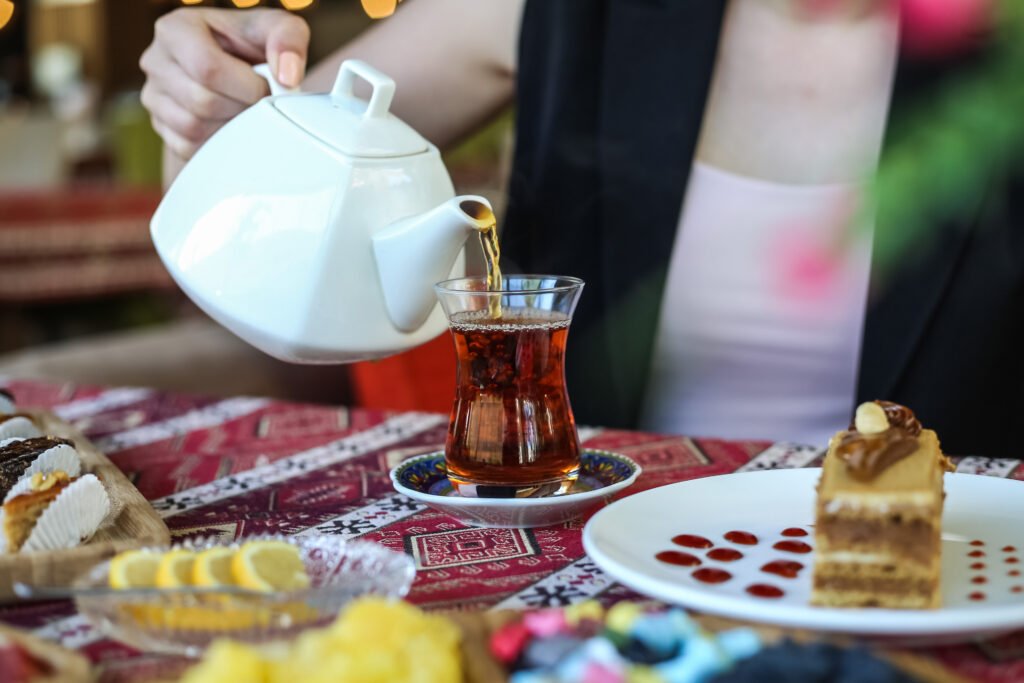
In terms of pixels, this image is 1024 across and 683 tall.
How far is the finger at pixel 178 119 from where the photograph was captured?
3.84 ft

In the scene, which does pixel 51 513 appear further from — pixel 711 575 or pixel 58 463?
pixel 711 575

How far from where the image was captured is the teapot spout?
0.86 meters

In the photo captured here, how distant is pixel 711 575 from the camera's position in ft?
2.23

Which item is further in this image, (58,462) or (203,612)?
(58,462)

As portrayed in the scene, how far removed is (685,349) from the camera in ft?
4.78

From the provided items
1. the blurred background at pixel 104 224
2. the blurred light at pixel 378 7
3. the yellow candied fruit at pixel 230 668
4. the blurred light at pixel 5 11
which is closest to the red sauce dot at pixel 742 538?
the yellow candied fruit at pixel 230 668

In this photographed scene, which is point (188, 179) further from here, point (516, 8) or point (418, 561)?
point (516, 8)

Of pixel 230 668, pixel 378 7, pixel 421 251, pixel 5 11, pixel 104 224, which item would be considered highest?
pixel 378 7

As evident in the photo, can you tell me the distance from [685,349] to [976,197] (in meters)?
0.41

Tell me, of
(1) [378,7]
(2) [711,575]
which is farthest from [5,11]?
(2) [711,575]

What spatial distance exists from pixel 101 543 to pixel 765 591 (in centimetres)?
43

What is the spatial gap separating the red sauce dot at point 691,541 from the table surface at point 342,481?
0.19ft

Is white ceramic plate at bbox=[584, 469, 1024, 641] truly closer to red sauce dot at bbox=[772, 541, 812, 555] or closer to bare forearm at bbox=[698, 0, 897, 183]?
red sauce dot at bbox=[772, 541, 812, 555]

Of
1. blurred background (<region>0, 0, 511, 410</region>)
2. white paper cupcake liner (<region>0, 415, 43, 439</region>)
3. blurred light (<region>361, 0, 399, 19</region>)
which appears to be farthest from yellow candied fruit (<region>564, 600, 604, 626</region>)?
blurred light (<region>361, 0, 399, 19</region>)
